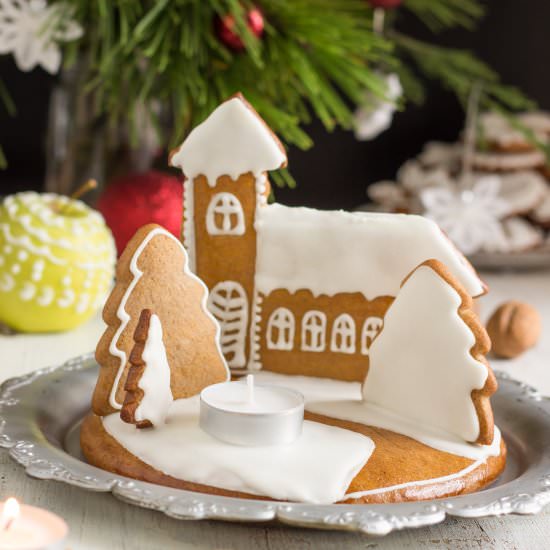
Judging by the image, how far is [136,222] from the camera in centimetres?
131

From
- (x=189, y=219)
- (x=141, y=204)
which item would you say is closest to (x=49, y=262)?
(x=141, y=204)

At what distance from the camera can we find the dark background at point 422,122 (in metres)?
1.77

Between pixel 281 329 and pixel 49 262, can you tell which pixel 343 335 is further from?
pixel 49 262

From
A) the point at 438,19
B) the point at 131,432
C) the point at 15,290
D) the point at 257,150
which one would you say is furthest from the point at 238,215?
the point at 438,19

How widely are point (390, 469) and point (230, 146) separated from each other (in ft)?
1.06

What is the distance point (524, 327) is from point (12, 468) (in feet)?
2.05

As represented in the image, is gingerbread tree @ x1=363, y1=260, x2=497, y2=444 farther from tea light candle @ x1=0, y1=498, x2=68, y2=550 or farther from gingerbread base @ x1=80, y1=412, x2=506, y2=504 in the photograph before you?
tea light candle @ x1=0, y1=498, x2=68, y2=550

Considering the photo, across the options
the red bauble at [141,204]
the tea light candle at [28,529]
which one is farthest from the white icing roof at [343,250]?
the red bauble at [141,204]

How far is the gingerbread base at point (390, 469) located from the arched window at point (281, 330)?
0.13 m

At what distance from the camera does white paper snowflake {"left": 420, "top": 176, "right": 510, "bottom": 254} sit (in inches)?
58.4

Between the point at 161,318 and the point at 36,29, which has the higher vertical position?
the point at 36,29

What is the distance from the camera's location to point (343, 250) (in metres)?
0.83

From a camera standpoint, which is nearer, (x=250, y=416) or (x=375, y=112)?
(x=250, y=416)

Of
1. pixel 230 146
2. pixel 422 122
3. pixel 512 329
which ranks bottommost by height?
pixel 512 329
